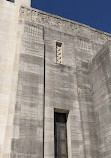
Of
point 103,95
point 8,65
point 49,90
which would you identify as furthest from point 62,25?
point 103,95

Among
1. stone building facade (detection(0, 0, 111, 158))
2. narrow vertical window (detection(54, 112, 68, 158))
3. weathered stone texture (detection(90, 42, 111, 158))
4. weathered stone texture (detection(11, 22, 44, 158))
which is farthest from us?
narrow vertical window (detection(54, 112, 68, 158))

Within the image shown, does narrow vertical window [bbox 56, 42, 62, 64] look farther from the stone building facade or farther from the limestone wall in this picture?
the limestone wall

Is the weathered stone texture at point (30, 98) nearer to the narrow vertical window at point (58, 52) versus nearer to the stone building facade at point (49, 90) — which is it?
the stone building facade at point (49, 90)

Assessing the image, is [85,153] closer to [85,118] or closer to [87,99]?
[85,118]

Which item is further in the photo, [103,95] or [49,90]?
[49,90]

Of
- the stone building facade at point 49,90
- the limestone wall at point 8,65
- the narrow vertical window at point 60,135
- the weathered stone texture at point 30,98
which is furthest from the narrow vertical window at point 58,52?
the narrow vertical window at point 60,135

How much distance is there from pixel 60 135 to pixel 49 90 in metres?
3.03

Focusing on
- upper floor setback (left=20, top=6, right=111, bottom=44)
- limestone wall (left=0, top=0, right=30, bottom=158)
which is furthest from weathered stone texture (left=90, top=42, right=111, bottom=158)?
limestone wall (left=0, top=0, right=30, bottom=158)

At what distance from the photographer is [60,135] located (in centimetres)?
1273

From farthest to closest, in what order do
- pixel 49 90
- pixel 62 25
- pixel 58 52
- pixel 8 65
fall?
pixel 62 25 → pixel 58 52 → pixel 8 65 → pixel 49 90

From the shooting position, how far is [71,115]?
13023 millimetres

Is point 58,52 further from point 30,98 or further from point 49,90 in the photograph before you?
point 30,98

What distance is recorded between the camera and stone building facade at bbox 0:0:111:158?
1141 centimetres

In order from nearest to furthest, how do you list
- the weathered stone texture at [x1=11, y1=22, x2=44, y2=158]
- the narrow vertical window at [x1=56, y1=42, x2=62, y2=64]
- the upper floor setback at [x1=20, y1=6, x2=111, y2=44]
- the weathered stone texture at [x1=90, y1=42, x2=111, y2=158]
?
1. the weathered stone texture at [x1=11, y1=22, x2=44, y2=158]
2. the weathered stone texture at [x1=90, y1=42, x2=111, y2=158]
3. the narrow vertical window at [x1=56, y1=42, x2=62, y2=64]
4. the upper floor setback at [x1=20, y1=6, x2=111, y2=44]
